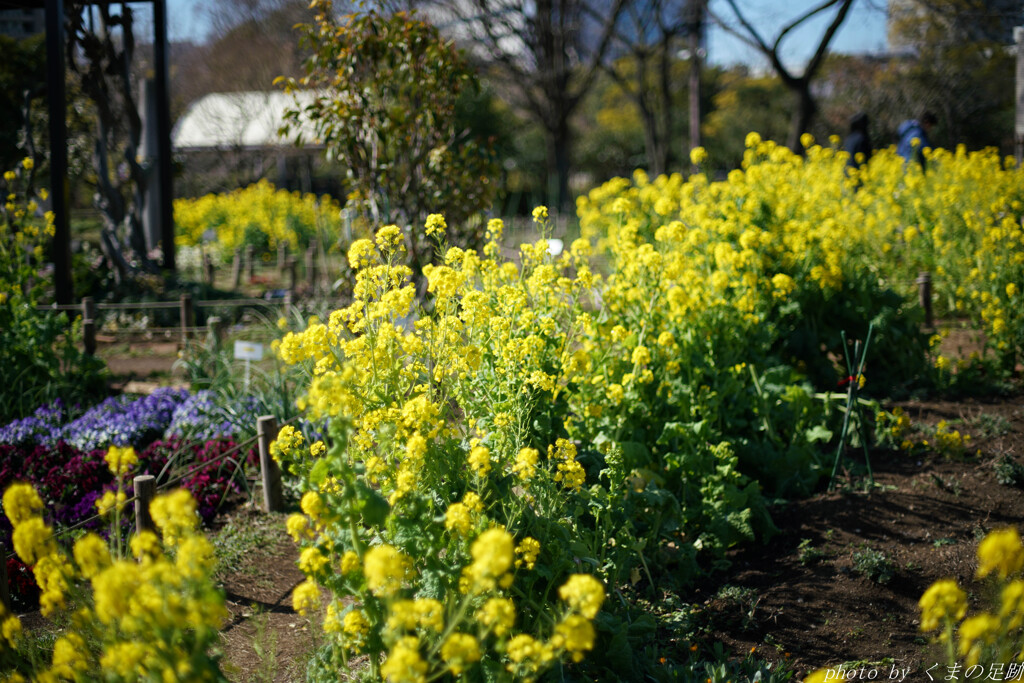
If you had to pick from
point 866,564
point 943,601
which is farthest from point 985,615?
point 866,564

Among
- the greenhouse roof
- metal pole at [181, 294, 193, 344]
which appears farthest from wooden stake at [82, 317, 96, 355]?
the greenhouse roof

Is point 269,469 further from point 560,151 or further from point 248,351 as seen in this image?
point 560,151

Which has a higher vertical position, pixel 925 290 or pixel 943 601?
pixel 925 290

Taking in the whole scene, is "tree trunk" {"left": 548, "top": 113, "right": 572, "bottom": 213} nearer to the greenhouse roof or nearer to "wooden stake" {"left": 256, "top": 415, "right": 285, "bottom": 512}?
"wooden stake" {"left": 256, "top": 415, "right": 285, "bottom": 512}

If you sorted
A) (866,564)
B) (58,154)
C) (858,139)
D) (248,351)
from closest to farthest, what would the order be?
(866,564) < (248,351) < (58,154) < (858,139)

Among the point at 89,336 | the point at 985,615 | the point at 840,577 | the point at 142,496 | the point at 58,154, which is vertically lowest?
the point at 840,577

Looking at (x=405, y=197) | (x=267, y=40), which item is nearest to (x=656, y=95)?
(x=267, y=40)

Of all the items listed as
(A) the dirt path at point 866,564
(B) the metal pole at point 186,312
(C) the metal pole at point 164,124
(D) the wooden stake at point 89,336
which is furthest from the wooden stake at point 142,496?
(C) the metal pole at point 164,124

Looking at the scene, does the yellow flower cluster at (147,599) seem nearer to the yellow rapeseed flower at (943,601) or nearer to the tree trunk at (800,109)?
the yellow rapeseed flower at (943,601)

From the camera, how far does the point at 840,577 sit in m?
3.02

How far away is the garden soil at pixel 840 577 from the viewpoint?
267 cm

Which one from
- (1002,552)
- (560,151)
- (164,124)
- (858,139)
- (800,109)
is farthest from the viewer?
(560,151)

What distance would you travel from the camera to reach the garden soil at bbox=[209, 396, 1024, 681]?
105 inches

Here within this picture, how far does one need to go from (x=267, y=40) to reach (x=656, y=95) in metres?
12.1
